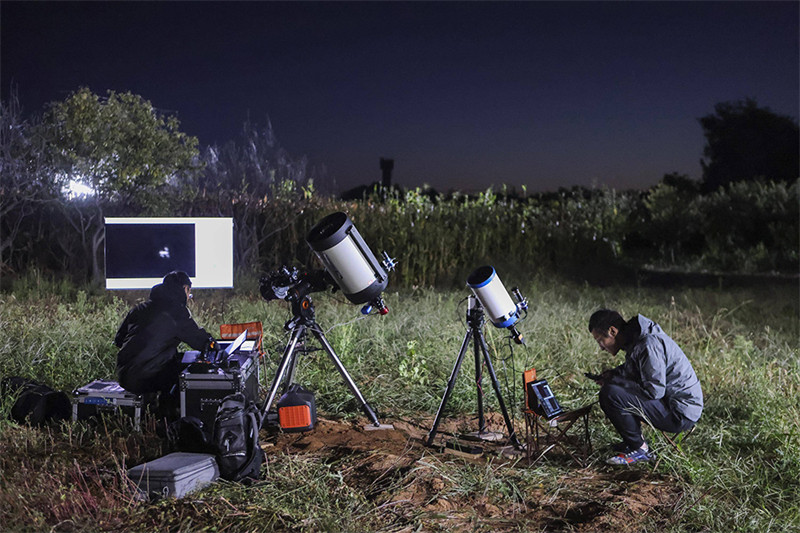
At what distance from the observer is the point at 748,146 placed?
22266 millimetres

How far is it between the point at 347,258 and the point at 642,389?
6.17ft

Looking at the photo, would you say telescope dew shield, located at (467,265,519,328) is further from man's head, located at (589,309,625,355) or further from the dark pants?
the dark pants

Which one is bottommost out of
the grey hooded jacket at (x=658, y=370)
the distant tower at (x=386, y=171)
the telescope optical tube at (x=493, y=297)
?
the grey hooded jacket at (x=658, y=370)

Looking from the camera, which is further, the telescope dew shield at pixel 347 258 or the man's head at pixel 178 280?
the man's head at pixel 178 280

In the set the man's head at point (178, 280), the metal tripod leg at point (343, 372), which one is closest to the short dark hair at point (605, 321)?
the metal tripod leg at point (343, 372)

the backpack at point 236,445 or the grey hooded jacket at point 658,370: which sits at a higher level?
the grey hooded jacket at point 658,370

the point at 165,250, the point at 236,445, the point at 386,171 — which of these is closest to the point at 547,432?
the point at 236,445

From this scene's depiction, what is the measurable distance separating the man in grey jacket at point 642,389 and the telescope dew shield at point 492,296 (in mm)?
500

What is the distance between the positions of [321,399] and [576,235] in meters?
9.07

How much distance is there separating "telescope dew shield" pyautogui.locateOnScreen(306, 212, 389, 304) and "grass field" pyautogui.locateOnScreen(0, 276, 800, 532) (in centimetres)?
61

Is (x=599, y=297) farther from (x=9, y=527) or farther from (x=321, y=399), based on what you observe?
(x=9, y=527)

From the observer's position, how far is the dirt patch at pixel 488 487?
123 inches

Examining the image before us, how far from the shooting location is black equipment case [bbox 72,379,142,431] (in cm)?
427

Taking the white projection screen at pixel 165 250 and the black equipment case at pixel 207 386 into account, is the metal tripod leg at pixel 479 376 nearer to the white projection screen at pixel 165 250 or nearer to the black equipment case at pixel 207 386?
the black equipment case at pixel 207 386
